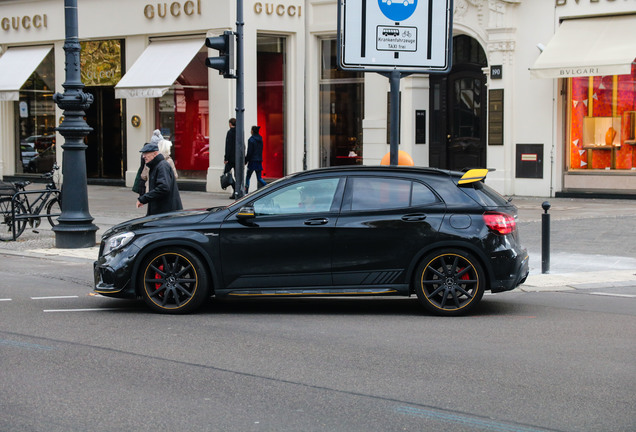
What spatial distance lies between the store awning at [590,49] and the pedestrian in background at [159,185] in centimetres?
1161

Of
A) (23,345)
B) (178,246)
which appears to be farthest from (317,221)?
(23,345)

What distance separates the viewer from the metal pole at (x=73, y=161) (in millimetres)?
14414

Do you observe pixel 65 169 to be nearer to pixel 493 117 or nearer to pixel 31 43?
pixel 493 117

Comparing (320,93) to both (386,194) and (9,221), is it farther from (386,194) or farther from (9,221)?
(386,194)

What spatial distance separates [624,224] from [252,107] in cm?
1073

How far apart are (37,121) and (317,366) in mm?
23780

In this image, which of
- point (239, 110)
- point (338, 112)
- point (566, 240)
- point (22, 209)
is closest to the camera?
point (566, 240)

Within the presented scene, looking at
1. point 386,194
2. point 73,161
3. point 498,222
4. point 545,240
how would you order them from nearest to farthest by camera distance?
1. point 498,222
2. point 386,194
3. point 545,240
4. point 73,161

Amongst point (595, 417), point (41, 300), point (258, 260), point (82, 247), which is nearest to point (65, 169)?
point (82, 247)

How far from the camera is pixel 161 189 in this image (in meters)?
11.3

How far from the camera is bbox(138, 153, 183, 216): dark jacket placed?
11.3 meters

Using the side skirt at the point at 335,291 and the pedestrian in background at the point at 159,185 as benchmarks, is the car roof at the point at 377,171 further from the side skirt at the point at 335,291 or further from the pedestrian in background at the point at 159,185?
the pedestrian in background at the point at 159,185

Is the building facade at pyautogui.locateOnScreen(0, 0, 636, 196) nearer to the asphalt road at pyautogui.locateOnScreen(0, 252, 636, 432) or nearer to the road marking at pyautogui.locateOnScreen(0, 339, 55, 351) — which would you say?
the asphalt road at pyautogui.locateOnScreen(0, 252, 636, 432)

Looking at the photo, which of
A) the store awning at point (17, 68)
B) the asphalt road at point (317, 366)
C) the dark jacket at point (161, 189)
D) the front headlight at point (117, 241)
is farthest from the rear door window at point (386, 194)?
the store awning at point (17, 68)
